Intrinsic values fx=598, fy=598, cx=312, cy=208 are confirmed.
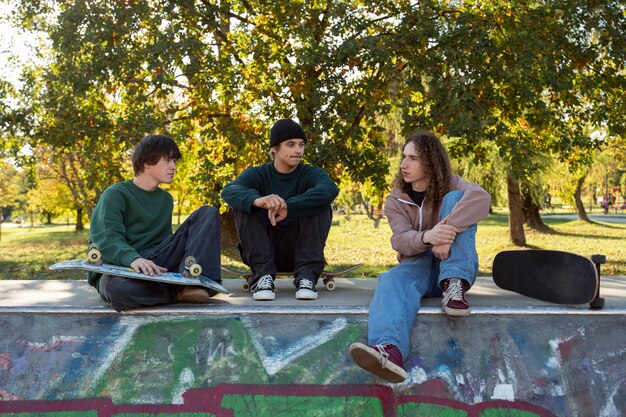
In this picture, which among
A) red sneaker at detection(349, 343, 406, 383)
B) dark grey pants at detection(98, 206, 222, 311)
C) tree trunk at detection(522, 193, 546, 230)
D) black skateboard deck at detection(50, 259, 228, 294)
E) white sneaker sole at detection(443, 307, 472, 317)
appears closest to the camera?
red sneaker at detection(349, 343, 406, 383)

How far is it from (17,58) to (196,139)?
489cm

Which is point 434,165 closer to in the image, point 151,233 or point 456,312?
point 456,312

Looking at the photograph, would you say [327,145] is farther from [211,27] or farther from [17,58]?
[17,58]

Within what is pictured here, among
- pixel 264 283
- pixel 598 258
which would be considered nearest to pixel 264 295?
pixel 264 283

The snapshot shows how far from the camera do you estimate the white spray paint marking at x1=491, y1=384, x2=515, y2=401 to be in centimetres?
326

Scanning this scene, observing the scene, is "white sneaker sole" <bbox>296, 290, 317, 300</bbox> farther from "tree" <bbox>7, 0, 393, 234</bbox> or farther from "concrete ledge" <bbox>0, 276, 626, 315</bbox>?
"tree" <bbox>7, 0, 393, 234</bbox>

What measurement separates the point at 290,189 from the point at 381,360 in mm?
1699

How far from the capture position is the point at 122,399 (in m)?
3.27

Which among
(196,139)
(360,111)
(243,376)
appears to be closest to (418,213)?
(243,376)

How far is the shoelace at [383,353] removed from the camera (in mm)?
2965

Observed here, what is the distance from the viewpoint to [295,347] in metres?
3.37

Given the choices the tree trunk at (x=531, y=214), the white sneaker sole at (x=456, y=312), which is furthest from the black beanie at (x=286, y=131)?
the tree trunk at (x=531, y=214)

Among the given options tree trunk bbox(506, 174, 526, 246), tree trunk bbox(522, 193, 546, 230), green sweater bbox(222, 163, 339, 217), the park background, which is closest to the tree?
the park background

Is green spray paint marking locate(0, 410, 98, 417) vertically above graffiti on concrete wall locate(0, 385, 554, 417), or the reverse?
graffiti on concrete wall locate(0, 385, 554, 417)
